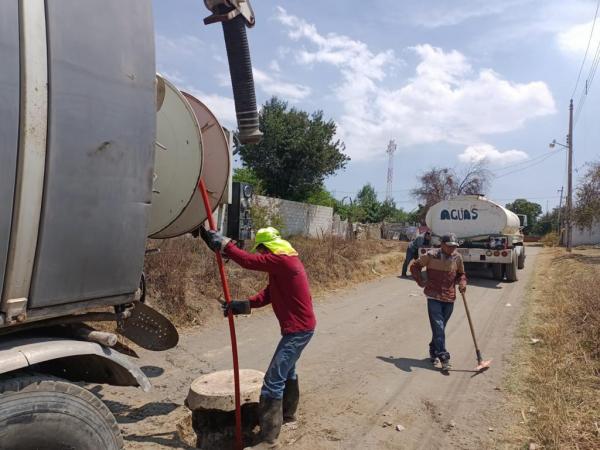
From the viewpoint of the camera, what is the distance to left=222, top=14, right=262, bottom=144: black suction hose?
10.9ft

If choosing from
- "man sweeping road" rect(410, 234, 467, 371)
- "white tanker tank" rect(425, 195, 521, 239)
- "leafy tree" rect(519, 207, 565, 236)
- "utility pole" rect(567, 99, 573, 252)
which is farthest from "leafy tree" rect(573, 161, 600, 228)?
"leafy tree" rect(519, 207, 565, 236)

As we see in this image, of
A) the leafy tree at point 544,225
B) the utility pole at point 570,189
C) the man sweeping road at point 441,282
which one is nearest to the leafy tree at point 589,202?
the utility pole at point 570,189

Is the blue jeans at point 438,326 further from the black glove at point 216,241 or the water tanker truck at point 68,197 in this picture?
the water tanker truck at point 68,197

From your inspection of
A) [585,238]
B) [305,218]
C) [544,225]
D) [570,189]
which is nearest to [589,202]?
→ [570,189]

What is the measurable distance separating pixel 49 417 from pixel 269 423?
2.14m

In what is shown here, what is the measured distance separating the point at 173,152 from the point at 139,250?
3.28 feet

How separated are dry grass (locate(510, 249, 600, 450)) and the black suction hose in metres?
3.37

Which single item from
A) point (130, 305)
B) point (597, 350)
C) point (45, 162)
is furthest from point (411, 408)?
point (45, 162)

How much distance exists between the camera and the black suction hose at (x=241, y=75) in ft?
10.9

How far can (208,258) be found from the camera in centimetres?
932

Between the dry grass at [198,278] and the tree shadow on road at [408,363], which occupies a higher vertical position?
the dry grass at [198,278]

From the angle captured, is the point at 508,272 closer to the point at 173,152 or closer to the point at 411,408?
the point at 411,408

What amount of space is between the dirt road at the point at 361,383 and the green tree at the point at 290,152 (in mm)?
14645

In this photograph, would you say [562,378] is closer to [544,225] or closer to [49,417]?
[49,417]
